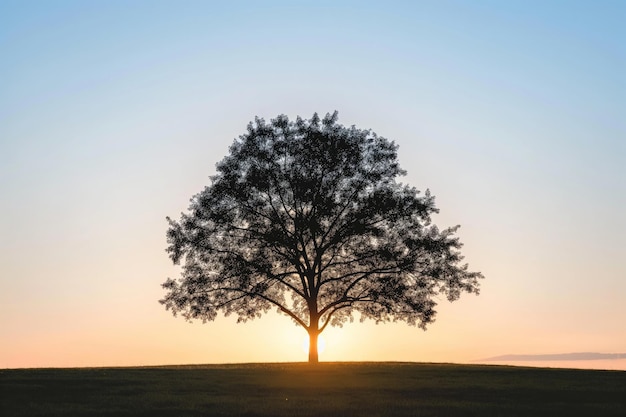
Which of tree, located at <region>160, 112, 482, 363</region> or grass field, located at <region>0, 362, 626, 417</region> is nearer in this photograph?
grass field, located at <region>0, 362, 626, 417</region>

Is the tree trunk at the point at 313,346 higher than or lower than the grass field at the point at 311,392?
higher

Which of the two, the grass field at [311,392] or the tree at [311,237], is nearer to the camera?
the grass field at [311,392]

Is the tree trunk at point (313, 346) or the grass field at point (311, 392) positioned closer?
the grass field at point (311, 392)

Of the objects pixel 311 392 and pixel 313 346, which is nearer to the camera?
pixel 311 392

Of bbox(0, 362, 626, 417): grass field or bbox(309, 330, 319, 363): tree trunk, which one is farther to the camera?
bbox(309, 330, 319, 363): tree trunk

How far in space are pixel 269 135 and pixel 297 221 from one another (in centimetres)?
612

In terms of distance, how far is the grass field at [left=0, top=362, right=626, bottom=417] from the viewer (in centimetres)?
2864

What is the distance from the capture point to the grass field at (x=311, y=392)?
28.6 m

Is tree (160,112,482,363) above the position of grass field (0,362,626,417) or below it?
above

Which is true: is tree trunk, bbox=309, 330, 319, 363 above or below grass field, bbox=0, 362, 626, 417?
above

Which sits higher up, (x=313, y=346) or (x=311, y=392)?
(x=313, y=346)

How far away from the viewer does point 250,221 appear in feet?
176

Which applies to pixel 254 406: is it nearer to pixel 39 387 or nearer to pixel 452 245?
pixel 39 387

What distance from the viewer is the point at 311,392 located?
32.9m
